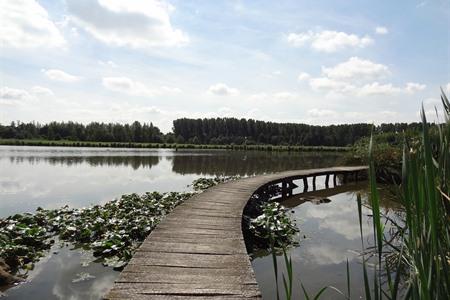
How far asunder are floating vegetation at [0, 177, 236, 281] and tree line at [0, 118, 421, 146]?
78480 millimetres

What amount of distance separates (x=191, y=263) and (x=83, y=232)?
167 inches

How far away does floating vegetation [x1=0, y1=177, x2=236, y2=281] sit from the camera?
640cm

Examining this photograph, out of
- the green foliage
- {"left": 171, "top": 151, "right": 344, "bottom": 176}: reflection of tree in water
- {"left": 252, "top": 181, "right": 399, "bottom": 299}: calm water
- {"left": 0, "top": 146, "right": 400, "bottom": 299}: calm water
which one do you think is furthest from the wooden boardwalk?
{"left": 171, "top": 151, "right": 344, "bottom": 176}: reflection of tree in water

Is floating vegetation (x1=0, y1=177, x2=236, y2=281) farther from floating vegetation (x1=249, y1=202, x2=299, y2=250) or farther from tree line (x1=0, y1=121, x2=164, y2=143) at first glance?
tree line (x1=0, y1=121, x2=164, y2=143)

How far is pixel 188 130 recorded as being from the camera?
116625mm

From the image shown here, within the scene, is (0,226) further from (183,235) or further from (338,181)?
(338,181)

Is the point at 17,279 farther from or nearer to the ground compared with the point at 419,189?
nearer to the ground

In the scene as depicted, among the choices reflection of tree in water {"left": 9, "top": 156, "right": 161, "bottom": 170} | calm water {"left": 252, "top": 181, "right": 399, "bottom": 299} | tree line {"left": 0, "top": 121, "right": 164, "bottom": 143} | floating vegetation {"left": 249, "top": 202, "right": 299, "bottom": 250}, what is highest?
tree line {"left": 0, "top": 121, "right": 164, "bottom": 143}

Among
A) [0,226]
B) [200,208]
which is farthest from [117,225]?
[0,226]

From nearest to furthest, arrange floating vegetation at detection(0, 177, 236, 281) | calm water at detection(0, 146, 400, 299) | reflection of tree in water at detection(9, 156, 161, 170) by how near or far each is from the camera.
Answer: calm water at detection(0, 146, 400, 299) < floating vegetation at detection(0, 177, 236, 281) < reflection of tree in water at detection(9, 156, 161, 170)

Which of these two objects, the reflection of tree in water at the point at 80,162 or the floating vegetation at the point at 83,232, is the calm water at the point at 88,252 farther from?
the reflection of tree in water at the point at 80,162

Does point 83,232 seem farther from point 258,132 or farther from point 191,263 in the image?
point 258,132

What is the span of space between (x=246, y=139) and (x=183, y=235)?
101 m

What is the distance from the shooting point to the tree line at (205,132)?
90.1 metres
